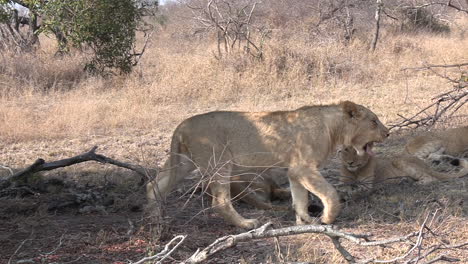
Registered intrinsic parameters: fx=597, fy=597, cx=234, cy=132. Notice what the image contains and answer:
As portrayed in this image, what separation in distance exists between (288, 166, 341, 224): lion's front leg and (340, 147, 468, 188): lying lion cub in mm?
1053

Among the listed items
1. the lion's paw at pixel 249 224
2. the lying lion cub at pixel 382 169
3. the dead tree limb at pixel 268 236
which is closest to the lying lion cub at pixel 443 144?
the lying lion cub at pixel 382 169

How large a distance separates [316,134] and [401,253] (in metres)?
1.38

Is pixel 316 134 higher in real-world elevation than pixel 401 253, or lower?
higher

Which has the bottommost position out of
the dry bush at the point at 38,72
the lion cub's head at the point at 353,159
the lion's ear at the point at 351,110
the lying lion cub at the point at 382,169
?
the dry bush at the point at 38,72

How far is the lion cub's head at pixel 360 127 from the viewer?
17.3 ft

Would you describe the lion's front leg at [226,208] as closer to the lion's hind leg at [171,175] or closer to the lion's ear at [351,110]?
the lion's hind leg at [171,175]

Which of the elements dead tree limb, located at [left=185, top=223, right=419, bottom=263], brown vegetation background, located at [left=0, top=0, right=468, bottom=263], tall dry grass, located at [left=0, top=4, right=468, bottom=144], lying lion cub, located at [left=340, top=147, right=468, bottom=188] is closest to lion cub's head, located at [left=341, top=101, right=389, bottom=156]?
lying lion cub, located at [left=340, top=147, right=468, bottom=188]

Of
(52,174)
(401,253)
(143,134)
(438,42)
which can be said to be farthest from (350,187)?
(438,42)

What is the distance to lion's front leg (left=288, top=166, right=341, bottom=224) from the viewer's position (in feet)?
15.8

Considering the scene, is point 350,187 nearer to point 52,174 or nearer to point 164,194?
point 164,194

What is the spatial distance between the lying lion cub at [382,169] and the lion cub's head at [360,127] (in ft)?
1.82

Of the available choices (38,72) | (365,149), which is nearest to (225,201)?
(365,149)

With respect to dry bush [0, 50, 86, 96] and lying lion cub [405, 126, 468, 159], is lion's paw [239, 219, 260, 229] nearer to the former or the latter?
lying lion cub [405, 126, 468, 159]

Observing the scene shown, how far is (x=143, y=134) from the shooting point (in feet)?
30.9
